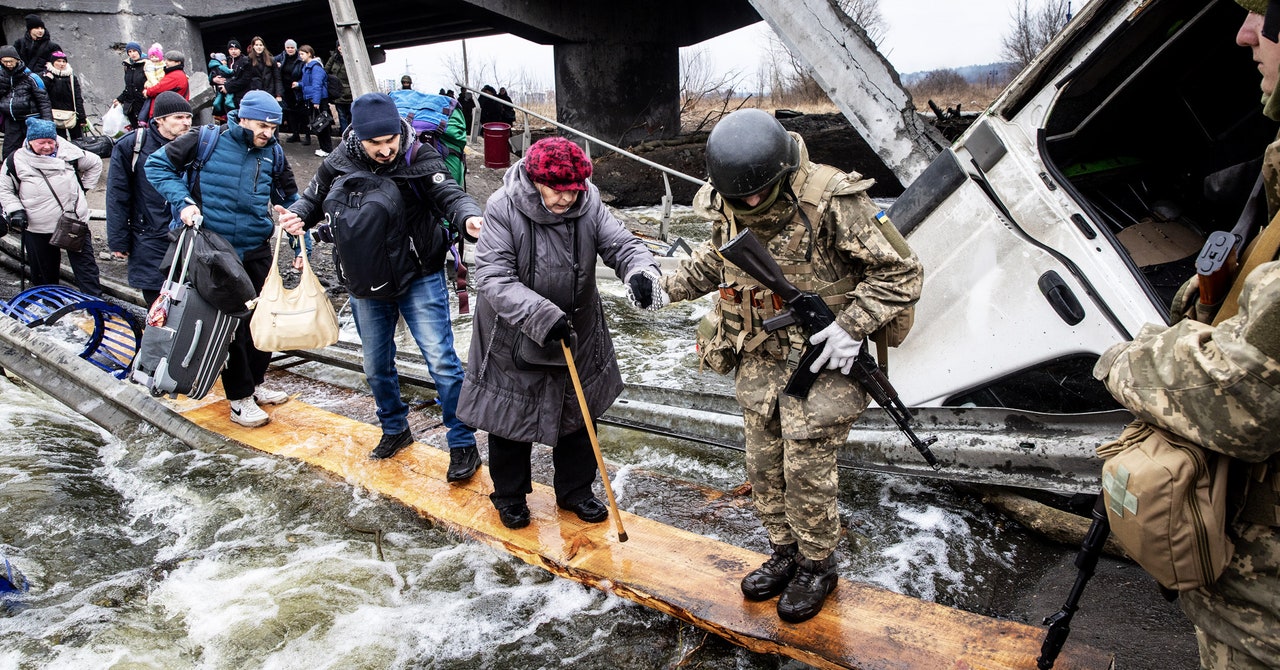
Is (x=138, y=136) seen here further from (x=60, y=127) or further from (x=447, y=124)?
(x=60, y=127)

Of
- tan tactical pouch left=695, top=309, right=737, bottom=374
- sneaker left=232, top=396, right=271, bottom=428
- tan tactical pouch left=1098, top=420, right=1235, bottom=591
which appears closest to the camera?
tan tactical pouch left=1098, top=420, right=1235, bottom=591

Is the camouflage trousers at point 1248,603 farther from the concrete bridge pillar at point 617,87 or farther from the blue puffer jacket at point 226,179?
the concrete bridge pillar at point 617,87

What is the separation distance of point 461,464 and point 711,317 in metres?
1.67

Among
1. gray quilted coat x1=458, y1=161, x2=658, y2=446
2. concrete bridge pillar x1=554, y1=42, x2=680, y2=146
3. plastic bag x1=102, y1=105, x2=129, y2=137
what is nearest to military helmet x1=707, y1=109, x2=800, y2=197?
gray quilted coat x1=458, y1=161, x2=658, y2=446

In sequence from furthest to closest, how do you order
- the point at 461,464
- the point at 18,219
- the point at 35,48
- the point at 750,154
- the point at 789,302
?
the point at 35,48 < the point at 18,219 < the point at 461,464 < the point at 789,302 < the point at 750,154

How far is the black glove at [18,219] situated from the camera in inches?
252

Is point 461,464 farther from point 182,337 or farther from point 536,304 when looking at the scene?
point 182,337

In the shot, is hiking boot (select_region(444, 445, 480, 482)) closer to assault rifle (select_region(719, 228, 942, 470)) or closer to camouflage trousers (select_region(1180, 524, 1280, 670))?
assault rifle (select_region(719, 228, 942, 470))

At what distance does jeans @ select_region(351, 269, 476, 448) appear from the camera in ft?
12.7

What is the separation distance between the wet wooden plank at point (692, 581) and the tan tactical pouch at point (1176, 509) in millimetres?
934

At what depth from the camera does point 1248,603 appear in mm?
1683

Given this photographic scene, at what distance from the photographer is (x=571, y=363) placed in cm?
312

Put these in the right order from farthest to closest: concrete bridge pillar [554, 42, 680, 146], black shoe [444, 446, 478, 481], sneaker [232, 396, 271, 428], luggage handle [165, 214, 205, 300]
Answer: concrete bridge pillar [554, 42, 680, 146]
sneaker [232, 396, 271, 428]
luggage handle [165, 214, 205, 300]
black shoe [444, 446, 478, 481]

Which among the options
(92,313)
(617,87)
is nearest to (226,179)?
(92,313)
